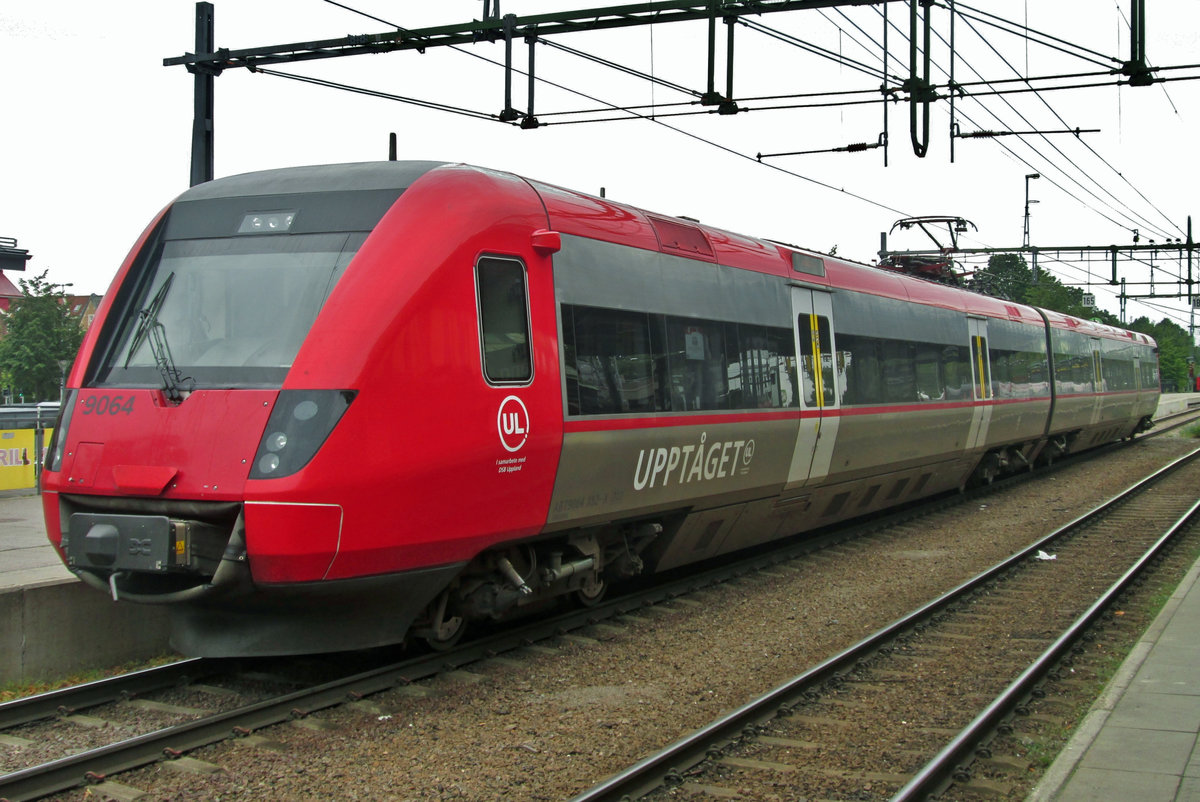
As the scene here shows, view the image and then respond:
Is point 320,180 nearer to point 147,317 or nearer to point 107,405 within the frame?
point 147,317

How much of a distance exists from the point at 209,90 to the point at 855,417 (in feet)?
24.8

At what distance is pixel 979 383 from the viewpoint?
1611 centimetres

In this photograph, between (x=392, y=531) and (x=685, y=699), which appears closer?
(x=392, y=531)

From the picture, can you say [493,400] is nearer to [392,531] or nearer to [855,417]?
[392,531]

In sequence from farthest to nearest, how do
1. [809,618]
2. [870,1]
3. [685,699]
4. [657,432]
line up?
1. [870,1]
2. [809,618]
3. [657,432]
4. [685,699]

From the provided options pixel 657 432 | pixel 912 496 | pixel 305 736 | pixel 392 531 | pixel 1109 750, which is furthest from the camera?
pixel 912 496

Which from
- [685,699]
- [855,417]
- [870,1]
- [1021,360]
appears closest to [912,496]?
[855,417]

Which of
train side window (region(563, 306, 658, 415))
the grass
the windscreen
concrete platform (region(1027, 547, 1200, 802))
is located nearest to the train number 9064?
the windscreen

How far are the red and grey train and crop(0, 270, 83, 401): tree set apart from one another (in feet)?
133

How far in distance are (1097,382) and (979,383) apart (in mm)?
10357

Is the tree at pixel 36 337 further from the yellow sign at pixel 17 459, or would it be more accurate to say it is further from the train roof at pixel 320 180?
the train roof at pixel 320 180

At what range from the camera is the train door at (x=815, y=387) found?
10586mm

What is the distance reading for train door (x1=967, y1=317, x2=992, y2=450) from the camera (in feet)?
52.0

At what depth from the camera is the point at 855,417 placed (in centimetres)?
1159
